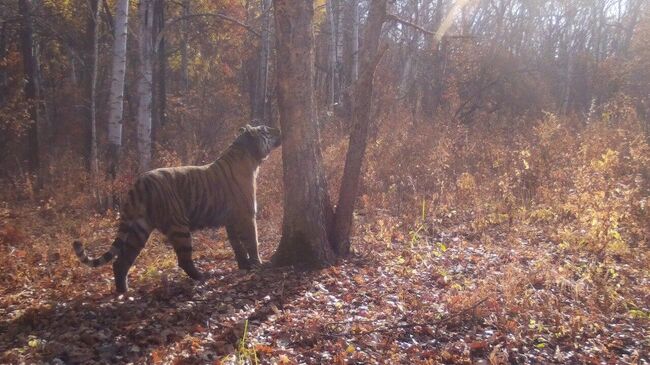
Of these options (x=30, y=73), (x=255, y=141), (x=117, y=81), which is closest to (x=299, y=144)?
(x=255, y=141)

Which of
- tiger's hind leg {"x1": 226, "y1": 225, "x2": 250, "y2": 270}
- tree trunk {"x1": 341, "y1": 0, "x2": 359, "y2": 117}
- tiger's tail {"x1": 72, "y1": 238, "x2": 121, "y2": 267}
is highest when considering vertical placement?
tree trunk {"x1": 341, "y1": 0, "x2": 359, "y2": 117}

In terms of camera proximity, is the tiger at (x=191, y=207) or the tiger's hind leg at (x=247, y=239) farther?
the tiger's hind leg at (x=247, y=239)

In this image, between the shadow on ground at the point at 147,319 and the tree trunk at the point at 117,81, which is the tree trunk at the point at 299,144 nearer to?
the shadow on ground at the point at 147,319

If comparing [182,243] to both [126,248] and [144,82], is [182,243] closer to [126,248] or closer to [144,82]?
[126,248]

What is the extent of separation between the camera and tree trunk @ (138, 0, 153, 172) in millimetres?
14430

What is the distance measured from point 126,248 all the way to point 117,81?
320 inches

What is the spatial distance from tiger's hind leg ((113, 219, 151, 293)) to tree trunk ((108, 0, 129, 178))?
764 cm

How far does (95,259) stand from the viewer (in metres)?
5.82

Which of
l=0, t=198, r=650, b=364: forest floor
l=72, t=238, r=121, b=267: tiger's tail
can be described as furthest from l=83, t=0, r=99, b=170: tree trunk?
l=72, t=238, r=121, b=267: tiger's tail

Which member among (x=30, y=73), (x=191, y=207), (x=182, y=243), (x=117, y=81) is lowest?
(x=182, y=243)

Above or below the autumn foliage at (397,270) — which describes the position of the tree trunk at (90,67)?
above

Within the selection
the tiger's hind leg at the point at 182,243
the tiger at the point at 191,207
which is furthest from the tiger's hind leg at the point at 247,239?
the tiger's hind leg at the point at 182,243

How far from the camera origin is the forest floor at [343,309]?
15.4 ft

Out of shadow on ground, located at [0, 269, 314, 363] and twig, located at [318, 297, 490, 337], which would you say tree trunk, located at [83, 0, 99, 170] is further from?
twig, located at [318, 297, 490, 337]
